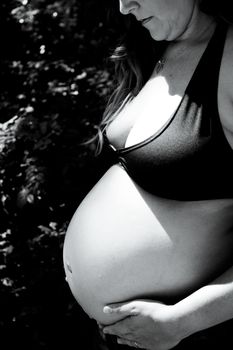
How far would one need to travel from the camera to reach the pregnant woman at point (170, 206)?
5.79ft

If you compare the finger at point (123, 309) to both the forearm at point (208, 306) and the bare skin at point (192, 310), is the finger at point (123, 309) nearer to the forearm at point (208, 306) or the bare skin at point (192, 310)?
the bare skin at point (192, 310)

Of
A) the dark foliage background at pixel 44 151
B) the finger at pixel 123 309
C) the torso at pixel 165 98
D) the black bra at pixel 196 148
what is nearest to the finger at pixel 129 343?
Answer: the finger at pixel 123 309

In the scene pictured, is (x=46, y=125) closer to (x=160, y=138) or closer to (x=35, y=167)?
(x=35, y=167)

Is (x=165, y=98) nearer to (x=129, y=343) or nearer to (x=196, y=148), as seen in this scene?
(x=196, y=148)

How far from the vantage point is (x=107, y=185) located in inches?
82.7

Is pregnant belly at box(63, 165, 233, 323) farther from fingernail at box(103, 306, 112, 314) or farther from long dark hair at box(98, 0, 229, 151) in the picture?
long dark hair at box(98, 0, 229, 151)

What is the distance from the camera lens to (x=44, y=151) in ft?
9.93

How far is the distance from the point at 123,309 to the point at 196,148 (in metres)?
0.53

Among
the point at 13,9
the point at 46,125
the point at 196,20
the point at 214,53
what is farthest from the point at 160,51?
the point at 13,9

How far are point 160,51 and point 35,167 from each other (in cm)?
96

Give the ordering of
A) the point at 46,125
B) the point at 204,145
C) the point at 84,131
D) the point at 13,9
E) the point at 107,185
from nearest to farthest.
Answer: the point at 204,145 < the point at 107,185 < the point at 46,125 < the point at 84,131 < the point at 13,9

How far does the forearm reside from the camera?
1.74m

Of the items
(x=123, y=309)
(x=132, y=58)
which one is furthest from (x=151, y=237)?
(x=132, y=58)

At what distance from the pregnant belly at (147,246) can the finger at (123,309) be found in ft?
0.09
